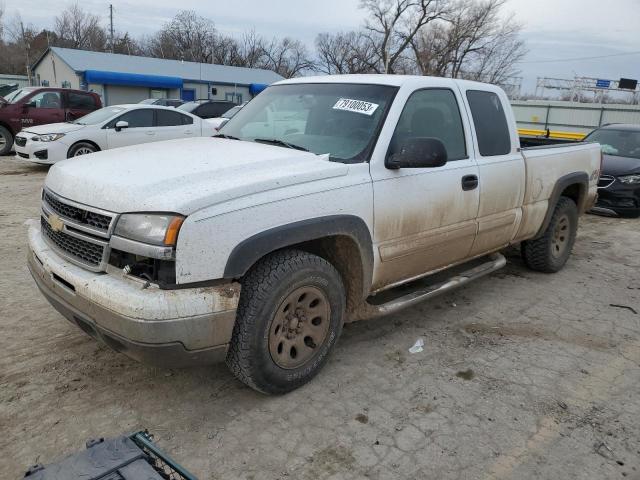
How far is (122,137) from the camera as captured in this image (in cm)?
1147

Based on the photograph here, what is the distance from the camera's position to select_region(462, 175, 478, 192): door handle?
402cm

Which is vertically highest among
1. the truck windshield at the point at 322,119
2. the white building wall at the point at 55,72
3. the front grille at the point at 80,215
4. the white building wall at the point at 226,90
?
the white building wall at the point at 55,72

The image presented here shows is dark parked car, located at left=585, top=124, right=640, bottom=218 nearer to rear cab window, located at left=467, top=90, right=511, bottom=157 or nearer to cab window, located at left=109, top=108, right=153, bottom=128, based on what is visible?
rear cab window, located at left=467, top=90, right=511, bottom=157

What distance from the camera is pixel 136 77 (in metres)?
36.1

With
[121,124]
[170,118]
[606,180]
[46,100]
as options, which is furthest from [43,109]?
[606,180]

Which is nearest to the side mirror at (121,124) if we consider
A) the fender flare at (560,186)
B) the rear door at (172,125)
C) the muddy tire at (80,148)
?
the muddy tire at (80,148)

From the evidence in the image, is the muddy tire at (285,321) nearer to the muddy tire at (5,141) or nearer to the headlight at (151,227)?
the headlight at (151,227)

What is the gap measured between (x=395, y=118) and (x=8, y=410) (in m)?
2.96

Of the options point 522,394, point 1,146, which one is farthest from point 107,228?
point 1,146

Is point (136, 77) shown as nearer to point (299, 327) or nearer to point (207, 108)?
point (207, 108)

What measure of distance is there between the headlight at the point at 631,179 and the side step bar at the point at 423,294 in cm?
543

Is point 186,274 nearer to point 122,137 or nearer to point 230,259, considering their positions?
point 230,259

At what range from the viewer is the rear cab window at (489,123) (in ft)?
14.3

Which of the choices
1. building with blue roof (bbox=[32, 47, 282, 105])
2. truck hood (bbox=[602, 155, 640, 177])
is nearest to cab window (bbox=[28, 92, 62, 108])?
truck hood (bbox=[602, 155, 640, 177])
